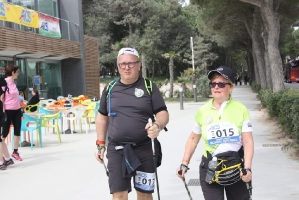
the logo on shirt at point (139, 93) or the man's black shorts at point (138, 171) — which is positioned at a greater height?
the logo on shirt at point (139, 93)

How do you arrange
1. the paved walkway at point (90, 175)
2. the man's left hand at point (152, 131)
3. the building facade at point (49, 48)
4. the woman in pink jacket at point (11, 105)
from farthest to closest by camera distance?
1. the building facade at point (49, 48)
2. the woman in pink jacket at point (11, 105)
3. the paved walkway at point (90, 175)
4. the man's left hand at point (152, 131)

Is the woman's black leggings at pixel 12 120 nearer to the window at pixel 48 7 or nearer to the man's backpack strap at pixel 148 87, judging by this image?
the man's backpack strap at pixel 148 87

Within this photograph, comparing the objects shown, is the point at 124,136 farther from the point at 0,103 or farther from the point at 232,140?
the point at 0,103

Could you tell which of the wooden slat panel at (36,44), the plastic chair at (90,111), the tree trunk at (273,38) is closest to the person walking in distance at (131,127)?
the plastic chair at (90,111)

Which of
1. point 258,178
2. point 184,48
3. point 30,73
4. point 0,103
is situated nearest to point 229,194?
point 258,178

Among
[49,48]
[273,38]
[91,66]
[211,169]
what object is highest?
[49,48]

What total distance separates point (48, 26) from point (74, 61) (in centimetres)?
428

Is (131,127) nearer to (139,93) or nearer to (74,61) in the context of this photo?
(139,93)

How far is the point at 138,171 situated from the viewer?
423 centimetres

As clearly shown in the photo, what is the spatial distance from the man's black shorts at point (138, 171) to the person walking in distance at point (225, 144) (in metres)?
0.58

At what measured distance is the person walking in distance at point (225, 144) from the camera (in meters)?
3.53

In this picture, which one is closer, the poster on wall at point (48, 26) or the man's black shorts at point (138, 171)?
the man's black shorts at point (138, 171)

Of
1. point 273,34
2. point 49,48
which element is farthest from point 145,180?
point 49,48

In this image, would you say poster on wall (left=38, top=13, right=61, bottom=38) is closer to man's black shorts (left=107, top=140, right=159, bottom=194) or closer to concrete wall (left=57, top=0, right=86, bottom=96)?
concrete wall (left=57, top=0, right=86, bottom=96)
